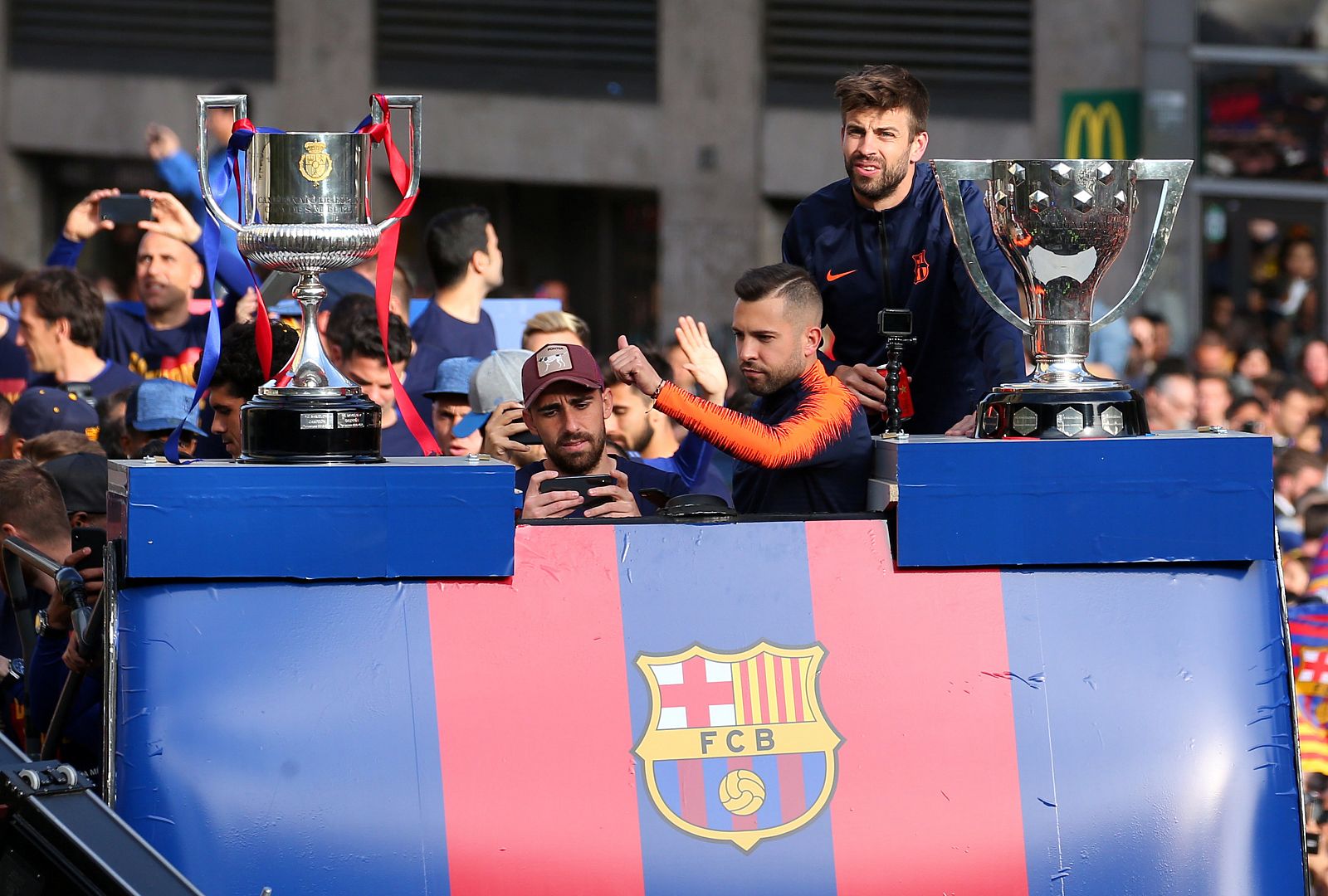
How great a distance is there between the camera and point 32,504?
184 inches

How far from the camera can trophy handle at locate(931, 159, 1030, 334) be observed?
402 cm

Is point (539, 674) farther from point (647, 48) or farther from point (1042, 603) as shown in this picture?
point (647, 48)

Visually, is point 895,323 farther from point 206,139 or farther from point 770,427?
point 206,139

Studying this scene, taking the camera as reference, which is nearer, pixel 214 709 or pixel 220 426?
pixel 214 709

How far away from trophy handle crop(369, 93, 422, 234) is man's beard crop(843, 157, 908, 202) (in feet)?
4.31

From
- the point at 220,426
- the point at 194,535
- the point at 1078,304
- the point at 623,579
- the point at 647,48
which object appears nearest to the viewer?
the point at 194,535

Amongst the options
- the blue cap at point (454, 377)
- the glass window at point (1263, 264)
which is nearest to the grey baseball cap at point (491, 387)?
the blue cap at point (454, 377)

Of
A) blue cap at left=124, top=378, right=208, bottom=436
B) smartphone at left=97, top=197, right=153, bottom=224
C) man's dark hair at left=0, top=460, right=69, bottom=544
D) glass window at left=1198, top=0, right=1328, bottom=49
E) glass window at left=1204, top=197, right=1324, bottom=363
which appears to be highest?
glass window at left=1198, top=0, right=1328, bottom=49

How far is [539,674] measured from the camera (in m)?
3.69

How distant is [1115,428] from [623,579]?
109 cm

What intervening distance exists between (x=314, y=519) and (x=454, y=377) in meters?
2.64

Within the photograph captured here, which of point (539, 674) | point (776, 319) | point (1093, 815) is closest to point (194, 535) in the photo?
point (539, 674)

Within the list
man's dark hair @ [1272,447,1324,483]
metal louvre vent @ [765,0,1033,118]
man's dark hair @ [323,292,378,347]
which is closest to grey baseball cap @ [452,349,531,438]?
man's dark hair @ [323,292,378,347]

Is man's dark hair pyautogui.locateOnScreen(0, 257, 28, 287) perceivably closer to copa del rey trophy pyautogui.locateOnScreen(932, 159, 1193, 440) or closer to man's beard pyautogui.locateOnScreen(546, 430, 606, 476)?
man's beard pyautogui.locateOnScreen(546, 430, 606, 476)
